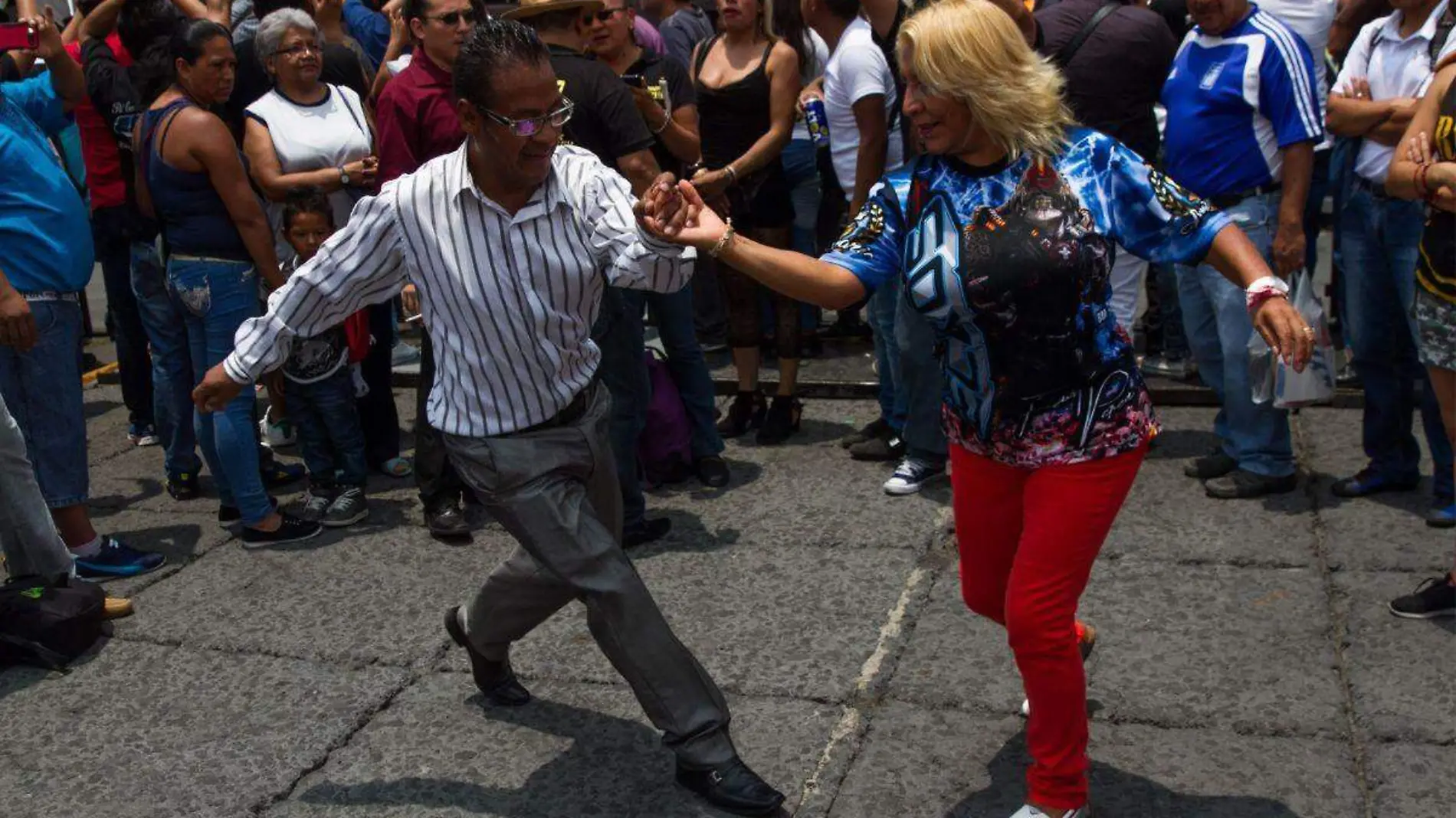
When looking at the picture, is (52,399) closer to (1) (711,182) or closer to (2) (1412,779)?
(1) (711,182)

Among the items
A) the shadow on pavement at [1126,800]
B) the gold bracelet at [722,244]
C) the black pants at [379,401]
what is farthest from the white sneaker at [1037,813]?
the black pants at [379,401]

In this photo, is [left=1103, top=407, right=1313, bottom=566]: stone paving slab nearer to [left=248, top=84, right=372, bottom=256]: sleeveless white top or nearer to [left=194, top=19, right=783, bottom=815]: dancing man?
[left=194, top=19, right=783, bottom=815]: dancing man

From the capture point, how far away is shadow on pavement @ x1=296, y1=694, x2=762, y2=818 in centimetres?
405

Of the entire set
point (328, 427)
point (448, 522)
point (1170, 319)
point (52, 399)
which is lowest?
point (448, 522)

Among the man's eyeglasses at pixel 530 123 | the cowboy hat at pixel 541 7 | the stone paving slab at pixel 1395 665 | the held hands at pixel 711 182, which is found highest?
the cowboy hat at pixel 541 7

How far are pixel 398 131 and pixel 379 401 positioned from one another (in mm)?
1524

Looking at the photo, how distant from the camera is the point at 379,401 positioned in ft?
22.8

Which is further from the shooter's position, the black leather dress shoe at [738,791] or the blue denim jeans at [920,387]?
the blue denim jeans at [920,387]

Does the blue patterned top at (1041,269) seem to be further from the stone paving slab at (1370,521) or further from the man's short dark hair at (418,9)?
the man's short dark hair at (418,9)

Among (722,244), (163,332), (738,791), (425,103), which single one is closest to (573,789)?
(738,791)

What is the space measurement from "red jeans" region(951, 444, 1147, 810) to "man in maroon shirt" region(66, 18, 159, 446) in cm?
457

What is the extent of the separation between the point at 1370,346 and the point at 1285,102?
39.5 inches

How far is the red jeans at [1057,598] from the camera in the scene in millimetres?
3533

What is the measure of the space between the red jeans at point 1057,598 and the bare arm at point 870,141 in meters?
2.82
